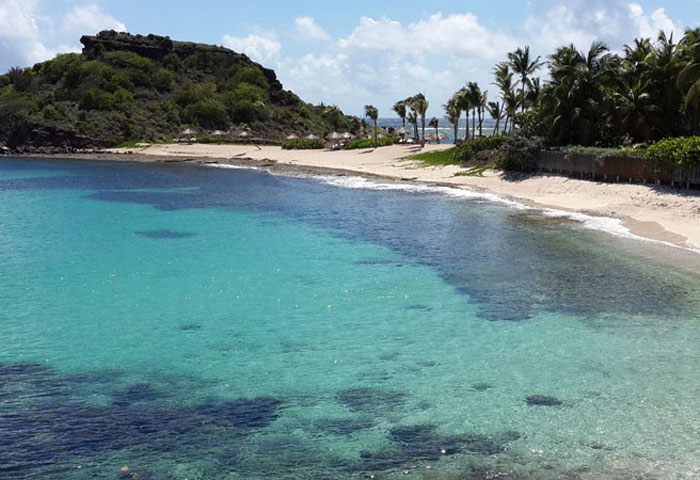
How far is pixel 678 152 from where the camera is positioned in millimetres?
37531

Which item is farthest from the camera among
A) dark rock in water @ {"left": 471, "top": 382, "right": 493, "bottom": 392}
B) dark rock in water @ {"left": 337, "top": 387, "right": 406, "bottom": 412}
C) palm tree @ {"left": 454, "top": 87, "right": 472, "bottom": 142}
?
palm tree @ {"left": 454, "top": 87, "right": 472, "bottom": 142}

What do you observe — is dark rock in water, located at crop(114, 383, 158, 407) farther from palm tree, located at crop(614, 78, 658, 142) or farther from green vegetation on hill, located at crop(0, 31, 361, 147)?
green vegetation on hill, located at crop(0, 31, 361, 147)

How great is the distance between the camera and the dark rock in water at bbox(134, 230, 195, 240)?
3419cm

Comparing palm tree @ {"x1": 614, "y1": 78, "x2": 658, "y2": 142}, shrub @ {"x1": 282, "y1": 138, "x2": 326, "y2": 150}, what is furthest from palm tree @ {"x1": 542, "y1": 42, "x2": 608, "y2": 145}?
shrub @ {"x1": 282, "y1": 138, "x2": 326, "y2": 150}

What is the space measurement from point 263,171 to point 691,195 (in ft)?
159

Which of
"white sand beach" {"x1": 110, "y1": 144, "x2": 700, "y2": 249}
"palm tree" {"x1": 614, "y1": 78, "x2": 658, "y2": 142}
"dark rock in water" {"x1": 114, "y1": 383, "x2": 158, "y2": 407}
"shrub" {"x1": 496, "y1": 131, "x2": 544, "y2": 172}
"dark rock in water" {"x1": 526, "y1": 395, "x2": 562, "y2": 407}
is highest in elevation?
"palm tree" {"x1": 614, "y1": 78, "x2": 658, "y2": 142}

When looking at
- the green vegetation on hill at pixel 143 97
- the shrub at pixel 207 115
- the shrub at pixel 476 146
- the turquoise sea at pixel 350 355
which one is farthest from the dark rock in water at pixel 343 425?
the shrub at pixel 207 115

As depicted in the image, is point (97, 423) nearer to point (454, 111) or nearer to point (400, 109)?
point (454, 111)

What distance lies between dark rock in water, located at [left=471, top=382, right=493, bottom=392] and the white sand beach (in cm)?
1822

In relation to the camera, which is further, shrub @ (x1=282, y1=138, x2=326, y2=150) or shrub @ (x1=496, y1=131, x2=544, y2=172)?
shrub @ (x1=282, y1=138, x2=326, y2=150)

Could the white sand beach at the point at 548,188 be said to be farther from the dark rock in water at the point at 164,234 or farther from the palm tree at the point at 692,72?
the dark rock in water at the point at 164,234

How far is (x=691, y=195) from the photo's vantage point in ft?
119

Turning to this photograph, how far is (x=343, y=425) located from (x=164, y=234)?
2479 centimetres

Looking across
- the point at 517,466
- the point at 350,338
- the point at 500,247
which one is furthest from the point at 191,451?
the point at 500,247
